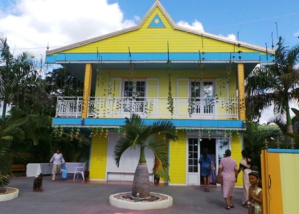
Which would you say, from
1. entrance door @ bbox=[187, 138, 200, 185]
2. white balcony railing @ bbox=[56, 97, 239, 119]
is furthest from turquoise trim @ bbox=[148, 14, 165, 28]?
entrance door @ bbox=[187, 138, 200, 185]

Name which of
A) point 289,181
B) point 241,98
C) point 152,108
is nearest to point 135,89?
point 152,108

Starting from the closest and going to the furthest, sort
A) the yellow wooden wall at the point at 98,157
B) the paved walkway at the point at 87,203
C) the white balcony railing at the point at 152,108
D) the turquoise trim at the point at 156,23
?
the paved walkway at the point at 87,203, the white balcony railing at the point at 152,108, the yellow wooden wall at the point at 98,157, the turquoise trim at the point at 156,23

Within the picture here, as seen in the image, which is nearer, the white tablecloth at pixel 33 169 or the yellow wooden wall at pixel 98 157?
the yellow wooden wall at pixel 98 157

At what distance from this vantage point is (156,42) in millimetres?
13164

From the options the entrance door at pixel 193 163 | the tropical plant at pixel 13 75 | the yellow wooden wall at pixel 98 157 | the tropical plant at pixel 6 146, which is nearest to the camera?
the tropical plant at pixel 6 146

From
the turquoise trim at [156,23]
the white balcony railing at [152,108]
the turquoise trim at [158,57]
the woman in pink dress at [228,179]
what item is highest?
the turquoise trim at [156,23]

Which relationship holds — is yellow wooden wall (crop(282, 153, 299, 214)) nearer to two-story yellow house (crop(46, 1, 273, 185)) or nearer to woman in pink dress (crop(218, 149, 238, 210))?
woman in pink dress (crop(218, 149, 238, 210))

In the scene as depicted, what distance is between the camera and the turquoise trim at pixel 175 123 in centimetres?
1129

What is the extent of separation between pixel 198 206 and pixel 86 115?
6.73 m

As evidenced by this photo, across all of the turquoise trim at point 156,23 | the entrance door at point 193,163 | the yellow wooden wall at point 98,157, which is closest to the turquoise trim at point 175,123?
the entrance door at point 193,163

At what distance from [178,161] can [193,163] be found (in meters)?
0.67

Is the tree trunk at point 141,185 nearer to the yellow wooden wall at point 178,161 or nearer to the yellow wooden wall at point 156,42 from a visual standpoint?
the yellow wooden wall at point 178,161

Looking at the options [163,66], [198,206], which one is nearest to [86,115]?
[163,66]

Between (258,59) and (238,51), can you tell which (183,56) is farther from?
(258,59)
